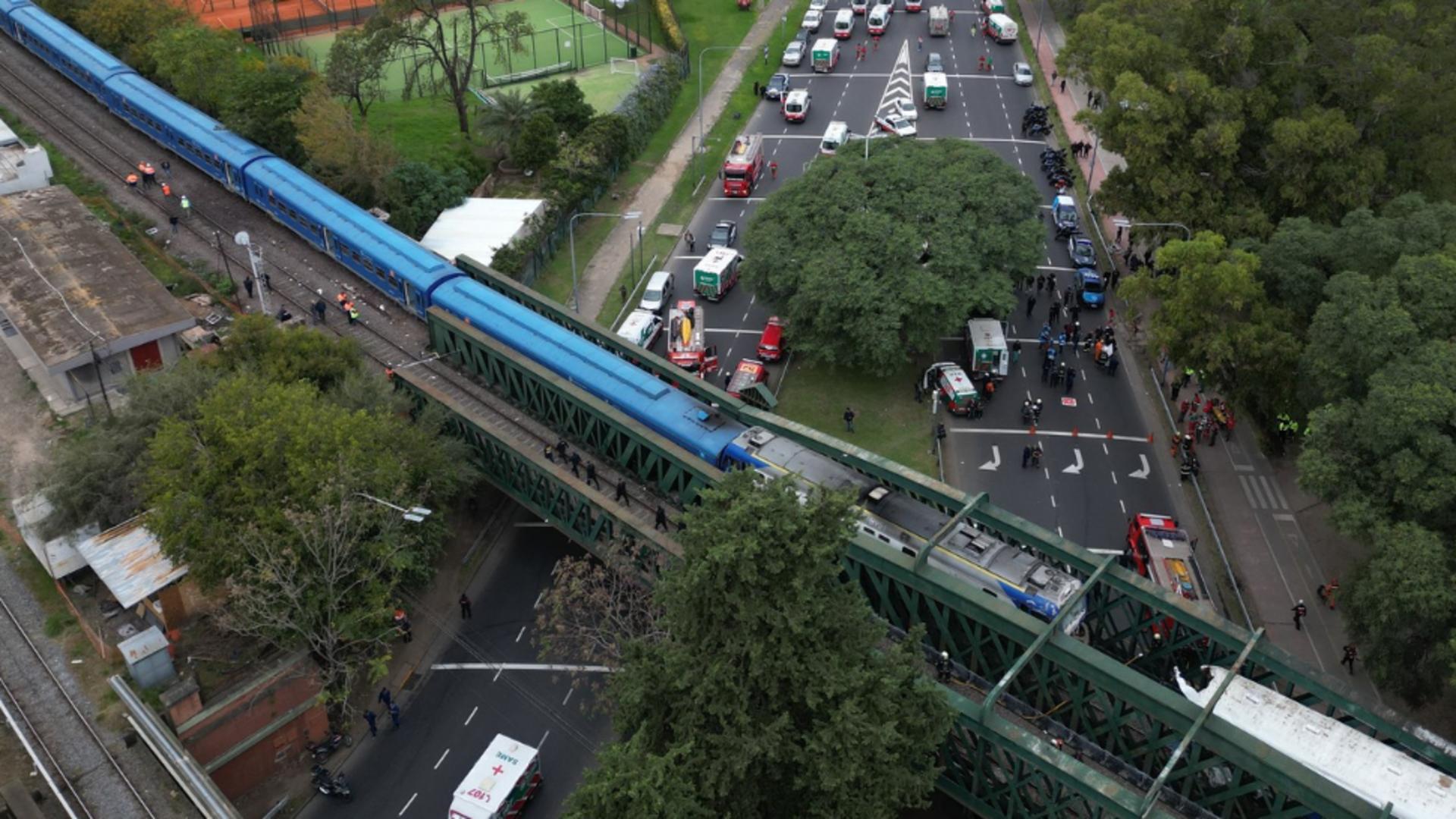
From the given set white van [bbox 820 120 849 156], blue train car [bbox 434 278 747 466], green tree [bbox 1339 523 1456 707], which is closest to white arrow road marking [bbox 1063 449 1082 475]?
green tree [bbox 1339 523 1456 707]

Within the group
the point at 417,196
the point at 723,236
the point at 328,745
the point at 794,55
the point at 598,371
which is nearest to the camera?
the point at 328,745

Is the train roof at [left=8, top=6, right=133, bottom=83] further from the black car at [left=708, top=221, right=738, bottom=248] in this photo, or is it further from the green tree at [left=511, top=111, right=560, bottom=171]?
the black car at [left=708, top=221, right=738, bottom=248]

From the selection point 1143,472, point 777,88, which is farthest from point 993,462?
point 777,88

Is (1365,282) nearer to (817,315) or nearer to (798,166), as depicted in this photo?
(817,315)

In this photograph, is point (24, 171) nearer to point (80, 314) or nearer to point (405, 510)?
point (80, 314)

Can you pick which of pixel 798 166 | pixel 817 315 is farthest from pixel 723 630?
pixel 798 166

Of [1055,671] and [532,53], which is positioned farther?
[532,53]
